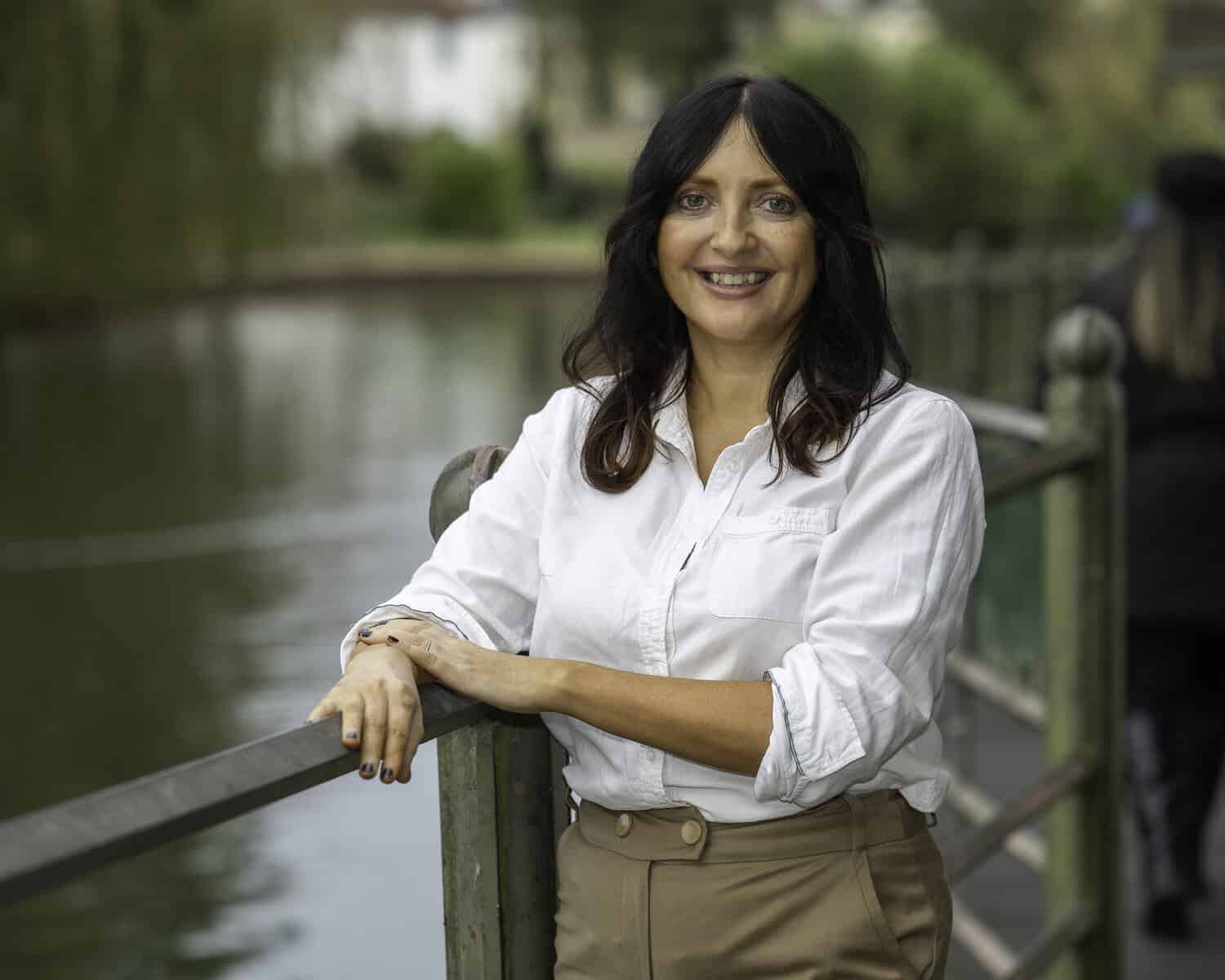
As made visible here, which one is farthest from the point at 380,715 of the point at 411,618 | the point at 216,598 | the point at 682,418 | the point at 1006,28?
the point at 1006,28

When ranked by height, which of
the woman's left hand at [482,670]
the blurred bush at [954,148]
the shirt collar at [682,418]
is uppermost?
the shirt collar at [682,418]

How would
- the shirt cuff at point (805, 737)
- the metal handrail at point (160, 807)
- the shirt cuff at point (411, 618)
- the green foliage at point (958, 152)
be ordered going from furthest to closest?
the green foliage at point (958, 152) < the shirt cuff at point (411, 618) < the shirt cuff at point (805, 737) < the metal handrail at point (160, 807)

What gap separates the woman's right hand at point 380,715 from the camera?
72.3 inches

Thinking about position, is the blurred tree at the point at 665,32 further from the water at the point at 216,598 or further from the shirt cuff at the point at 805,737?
the shirt cuff at the point at 805,737

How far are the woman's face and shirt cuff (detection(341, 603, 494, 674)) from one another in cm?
41

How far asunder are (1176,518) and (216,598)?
6.88m

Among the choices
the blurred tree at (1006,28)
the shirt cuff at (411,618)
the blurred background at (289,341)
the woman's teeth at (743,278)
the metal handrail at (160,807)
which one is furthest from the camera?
the blurred tree at (1006,28)

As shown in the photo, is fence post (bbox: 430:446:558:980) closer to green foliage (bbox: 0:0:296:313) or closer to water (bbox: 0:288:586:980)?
water (bbox: 0:288:586:980)

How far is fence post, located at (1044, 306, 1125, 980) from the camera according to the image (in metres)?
3.80

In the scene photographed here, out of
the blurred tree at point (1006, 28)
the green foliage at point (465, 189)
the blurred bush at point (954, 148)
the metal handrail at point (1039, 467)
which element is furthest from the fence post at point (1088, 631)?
the blurred tree at point (1006, 28)

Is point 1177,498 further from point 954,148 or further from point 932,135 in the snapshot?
point 932,135

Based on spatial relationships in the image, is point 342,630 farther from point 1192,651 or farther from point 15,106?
point 15,106

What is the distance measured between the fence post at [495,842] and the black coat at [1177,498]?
3.00 meters

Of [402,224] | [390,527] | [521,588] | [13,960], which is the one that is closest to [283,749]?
[521,588]
